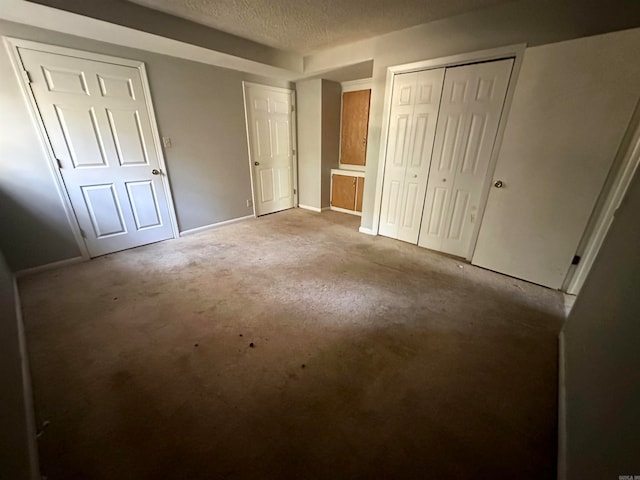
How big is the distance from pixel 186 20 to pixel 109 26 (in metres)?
0.75

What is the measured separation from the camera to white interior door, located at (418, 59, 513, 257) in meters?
2.64

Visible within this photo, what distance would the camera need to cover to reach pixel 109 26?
2.40m

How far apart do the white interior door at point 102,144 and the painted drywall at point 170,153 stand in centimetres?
14

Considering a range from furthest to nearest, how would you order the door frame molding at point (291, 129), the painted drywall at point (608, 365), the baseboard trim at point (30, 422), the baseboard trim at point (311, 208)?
the baseboard trim at point (311, 208)
the door frame molding at point (291, 129)
the baseboard trim at point (30, 422)
the painted drywall at point (608, 365)

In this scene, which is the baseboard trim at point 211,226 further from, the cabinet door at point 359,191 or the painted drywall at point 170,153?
the cabinet door at point 359,191

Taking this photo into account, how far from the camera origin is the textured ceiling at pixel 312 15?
2.41 meters

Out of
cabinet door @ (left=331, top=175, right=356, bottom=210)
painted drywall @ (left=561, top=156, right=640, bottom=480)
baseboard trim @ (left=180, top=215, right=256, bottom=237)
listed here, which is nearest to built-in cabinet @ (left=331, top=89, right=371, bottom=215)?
cabinet door @ (left=331, top=175, right=356, bottom=210)

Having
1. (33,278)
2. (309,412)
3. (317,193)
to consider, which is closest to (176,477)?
(309,412)

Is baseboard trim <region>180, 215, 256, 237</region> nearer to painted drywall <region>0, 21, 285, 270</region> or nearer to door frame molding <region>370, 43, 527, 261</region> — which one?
painted drywall <region>0, 21, 285, 270</region>

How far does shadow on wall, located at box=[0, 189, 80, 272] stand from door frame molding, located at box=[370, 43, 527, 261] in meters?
3.89

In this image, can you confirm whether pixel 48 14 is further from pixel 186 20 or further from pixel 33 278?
pixel 33 278

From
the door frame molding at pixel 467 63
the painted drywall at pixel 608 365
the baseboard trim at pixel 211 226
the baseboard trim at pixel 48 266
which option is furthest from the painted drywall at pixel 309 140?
the painted drywall at pixel 608 365

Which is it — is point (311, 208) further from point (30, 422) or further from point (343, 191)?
point (30, 422)

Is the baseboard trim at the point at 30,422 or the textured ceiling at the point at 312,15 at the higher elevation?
the textured ceiling at the point at 312,15
